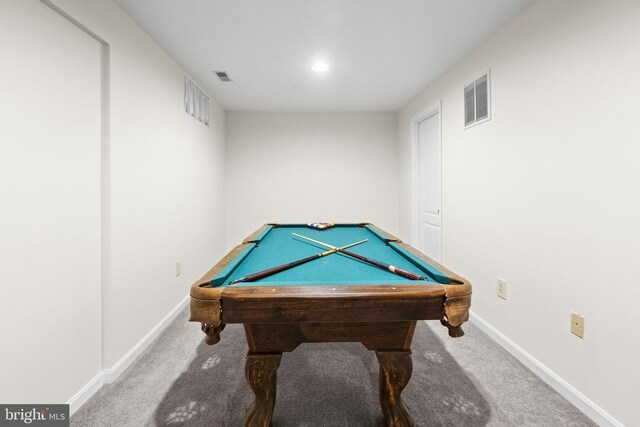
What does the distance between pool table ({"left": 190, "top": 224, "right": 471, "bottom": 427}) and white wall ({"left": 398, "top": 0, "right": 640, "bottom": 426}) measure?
932mm

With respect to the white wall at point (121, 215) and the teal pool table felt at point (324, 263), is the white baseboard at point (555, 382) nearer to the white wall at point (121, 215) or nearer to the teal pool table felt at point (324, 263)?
the teal pool table felt at point (324, 263)

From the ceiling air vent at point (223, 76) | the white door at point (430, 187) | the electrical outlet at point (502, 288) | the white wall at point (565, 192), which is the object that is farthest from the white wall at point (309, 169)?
the electrical outlet at point (502, 288)

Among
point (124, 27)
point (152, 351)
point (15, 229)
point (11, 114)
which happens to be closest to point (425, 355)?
point (152, 351)

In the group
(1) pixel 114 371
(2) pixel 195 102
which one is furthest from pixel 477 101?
(1) pixel 114 371

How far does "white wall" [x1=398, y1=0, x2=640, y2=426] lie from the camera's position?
132cm

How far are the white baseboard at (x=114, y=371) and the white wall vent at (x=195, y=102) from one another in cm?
202

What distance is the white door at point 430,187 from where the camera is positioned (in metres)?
3.25

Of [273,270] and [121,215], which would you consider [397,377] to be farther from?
[121,215]

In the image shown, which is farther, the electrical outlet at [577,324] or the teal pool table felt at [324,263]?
the electrical outlet at [577,324]

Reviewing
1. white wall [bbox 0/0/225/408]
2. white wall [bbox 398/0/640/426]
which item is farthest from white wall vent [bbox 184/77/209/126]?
white wall [bbox 398/0/640/426]

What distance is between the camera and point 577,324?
60.9 inches

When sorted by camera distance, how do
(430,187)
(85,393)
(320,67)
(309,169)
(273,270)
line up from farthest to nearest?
(309,169) → (430,187) → (320,67) → (85,393) → (273,270)

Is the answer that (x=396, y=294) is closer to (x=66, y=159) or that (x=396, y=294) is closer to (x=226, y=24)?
(x=66, y=159)

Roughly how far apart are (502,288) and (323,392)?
151cm
